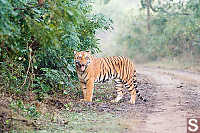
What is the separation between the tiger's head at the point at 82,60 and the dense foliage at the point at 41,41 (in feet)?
0.76

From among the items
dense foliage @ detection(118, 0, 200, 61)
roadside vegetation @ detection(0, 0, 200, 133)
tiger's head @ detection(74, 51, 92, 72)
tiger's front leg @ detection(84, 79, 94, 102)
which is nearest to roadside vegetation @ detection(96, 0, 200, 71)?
dense foliage @ detection(118, 0, 200, 61)

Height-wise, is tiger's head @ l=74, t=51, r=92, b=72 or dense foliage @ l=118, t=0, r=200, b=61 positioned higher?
dense foliage @ l=118, t=0, r=200, b=61

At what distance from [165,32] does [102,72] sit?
19418mm

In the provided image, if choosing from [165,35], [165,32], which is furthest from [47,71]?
[165,32]

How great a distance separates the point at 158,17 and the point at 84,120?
78.7ft

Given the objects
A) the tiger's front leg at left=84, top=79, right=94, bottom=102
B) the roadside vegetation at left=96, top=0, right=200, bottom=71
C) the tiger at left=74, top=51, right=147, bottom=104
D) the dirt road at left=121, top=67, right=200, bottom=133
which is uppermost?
the roadside vegetation at left=96, top=0, right=200, bottom=71

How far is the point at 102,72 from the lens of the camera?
398 inches

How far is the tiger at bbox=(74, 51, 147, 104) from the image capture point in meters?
9.53

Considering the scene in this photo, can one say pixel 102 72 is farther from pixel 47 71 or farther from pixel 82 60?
pixel 47 71

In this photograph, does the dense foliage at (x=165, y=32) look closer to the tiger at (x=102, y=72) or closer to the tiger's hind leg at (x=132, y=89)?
the tiger at (x=102, y=72)

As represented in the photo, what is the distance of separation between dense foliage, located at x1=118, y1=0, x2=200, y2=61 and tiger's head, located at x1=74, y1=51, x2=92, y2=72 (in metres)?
15.0

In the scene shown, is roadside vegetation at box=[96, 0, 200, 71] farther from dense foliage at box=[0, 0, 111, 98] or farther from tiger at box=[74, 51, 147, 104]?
dense foliage at box=[0, 0, 111, 98]

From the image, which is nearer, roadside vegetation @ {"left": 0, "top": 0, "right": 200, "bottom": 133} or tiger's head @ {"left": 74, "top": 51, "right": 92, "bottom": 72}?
roadside vegetation @ {"left": 0, "top": 0, "right": 200, "bottom": 133}

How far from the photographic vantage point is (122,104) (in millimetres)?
9578
